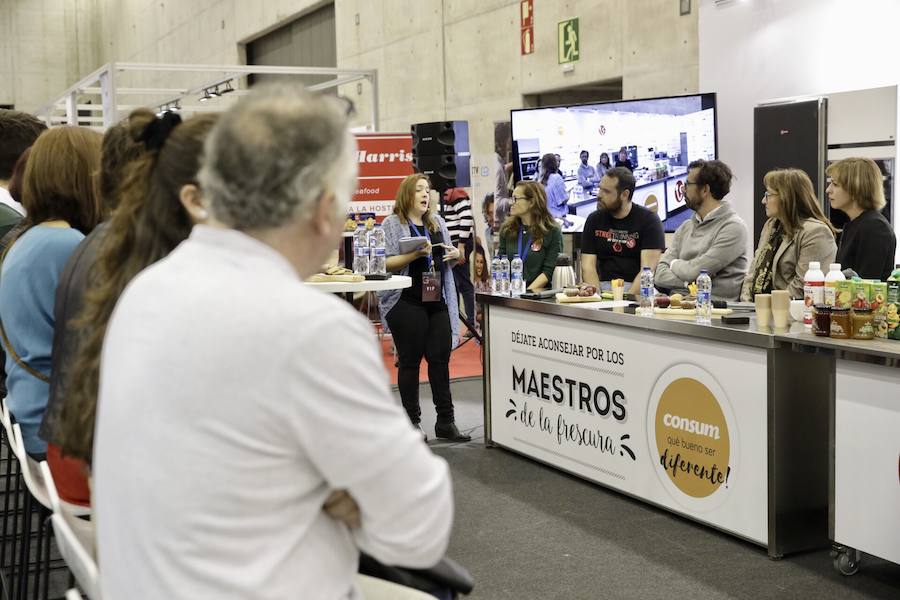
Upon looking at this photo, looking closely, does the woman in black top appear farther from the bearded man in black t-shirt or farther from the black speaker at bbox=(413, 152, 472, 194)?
the black speaker at bbox=(413, 152, 472, 194)

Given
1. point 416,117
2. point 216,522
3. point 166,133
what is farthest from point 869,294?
point 416,117

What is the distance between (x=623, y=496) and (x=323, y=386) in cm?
341

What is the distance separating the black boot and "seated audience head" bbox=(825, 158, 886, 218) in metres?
2.29

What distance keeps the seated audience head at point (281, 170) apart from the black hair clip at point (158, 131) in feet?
1.61

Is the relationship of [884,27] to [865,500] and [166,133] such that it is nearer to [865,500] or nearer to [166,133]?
[865,500]

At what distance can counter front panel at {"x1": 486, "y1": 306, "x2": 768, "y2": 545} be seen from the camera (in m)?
3.51

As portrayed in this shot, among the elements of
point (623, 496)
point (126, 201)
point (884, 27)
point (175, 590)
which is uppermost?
point (884, 27)

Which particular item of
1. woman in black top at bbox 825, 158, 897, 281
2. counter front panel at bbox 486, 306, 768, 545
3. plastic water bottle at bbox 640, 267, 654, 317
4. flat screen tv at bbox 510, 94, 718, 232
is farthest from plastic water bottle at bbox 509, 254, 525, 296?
flat screen tv at bbox 510, 94, 718, 232

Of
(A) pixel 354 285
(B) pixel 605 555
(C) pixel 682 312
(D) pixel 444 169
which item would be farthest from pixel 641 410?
(D) pixel 444 169

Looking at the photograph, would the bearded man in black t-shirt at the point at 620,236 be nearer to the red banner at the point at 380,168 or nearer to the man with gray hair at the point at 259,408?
the red banner at the point at 380,168

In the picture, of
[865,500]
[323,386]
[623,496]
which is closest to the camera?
[323,386]

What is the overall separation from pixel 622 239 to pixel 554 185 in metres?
2.32

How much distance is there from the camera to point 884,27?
5.30m

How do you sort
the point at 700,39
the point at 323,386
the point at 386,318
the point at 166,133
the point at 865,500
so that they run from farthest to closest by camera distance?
the point at 700,39 → the point at 386,318 → the point at 865,500 → the point at 166,133 → the point at 323,386
